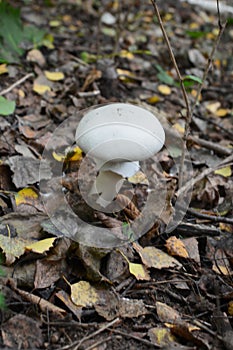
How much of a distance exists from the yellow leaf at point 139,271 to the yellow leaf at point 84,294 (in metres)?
0.22

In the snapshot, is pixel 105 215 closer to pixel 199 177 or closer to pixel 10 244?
pixel 10 244

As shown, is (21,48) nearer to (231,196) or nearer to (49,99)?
(49,99)

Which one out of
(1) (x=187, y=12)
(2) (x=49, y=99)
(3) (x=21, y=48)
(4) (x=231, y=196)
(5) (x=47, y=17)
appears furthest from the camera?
(1) (x=187, y=12)

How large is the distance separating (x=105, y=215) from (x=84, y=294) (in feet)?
1.83

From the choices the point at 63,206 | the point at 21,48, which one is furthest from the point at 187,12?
the point at 63,206

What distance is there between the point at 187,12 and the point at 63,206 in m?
4.46

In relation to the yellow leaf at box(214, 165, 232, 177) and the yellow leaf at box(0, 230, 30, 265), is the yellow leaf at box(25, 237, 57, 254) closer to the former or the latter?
the yellow leaf at box(0, 230, 30, 265)

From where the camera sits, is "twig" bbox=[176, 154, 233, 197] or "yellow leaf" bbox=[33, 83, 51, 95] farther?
"yellow leaf" bbox=[33, 83, 51, 95]

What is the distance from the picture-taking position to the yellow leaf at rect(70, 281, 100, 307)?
1952 mm

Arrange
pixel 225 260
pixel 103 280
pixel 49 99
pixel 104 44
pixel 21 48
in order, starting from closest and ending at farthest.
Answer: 1. pixel 103 280
2. pixel 225 260
3. pixel 49 99
4. pixel 21 48
5. pixel 104 44

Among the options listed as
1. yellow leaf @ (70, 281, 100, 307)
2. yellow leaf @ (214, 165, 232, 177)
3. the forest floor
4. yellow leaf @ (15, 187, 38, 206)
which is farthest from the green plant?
yellow leaf @ (70, 281, 100, 307)

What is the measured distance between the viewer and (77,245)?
2.15 m

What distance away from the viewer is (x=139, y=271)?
2160mm

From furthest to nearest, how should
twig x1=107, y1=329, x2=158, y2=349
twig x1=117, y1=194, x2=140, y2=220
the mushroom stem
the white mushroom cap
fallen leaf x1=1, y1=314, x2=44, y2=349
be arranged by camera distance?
twig x1=117, y1=194, x2=140, y2=220, the mushroom stem, the white mushroom cap, twig x1=107, y1=329, x2=158, y2=349, fallen leaf x1=1, y1=314, x2=44, y2=349
